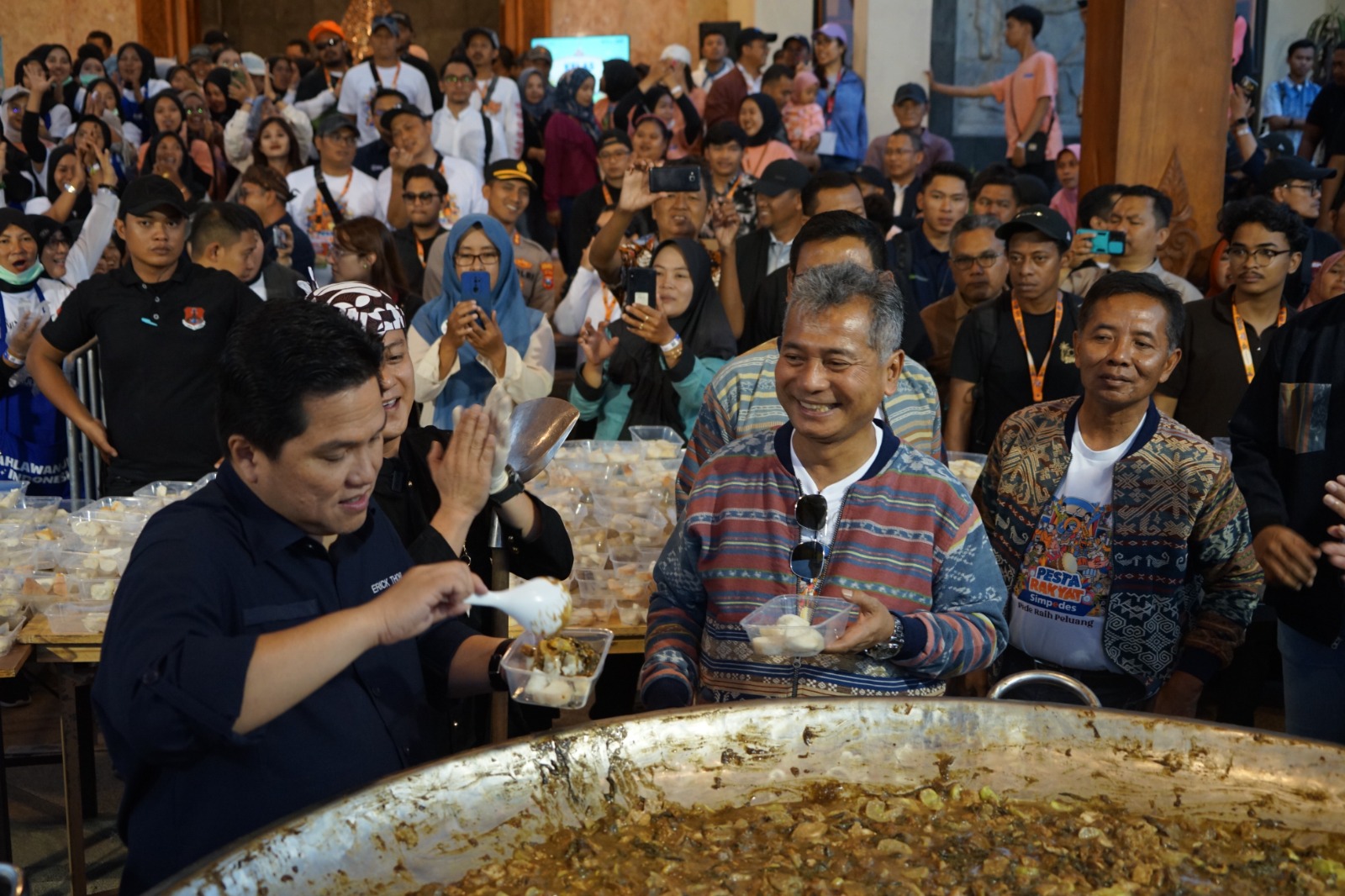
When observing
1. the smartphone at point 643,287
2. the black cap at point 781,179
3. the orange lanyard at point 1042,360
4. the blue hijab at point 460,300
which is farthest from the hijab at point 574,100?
the orange lanyard at point 1042,360

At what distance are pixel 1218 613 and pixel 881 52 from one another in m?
10.5

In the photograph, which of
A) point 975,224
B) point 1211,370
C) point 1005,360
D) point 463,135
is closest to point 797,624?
point 1005,360

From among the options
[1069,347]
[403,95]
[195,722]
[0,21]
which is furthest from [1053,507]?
[0,21]

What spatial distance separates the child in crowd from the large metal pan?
781 centimetres

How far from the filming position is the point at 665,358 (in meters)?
4.64

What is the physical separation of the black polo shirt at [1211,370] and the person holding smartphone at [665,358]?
1.59 m

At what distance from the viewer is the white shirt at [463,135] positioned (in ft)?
28.5

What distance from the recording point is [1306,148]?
8.69 meters

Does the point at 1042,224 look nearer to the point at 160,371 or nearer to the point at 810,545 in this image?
the point at 810,545

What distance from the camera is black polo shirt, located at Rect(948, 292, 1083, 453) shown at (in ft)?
14.3

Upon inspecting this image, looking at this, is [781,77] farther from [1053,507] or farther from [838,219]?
[1053,507]

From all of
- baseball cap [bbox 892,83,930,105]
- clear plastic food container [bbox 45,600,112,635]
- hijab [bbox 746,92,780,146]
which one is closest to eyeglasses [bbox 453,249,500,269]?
clear plastic food container [bbox 45,600,112,635]

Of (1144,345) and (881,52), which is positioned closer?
(1144,345)

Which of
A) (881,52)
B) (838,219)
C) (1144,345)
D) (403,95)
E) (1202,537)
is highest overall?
(881,52)
